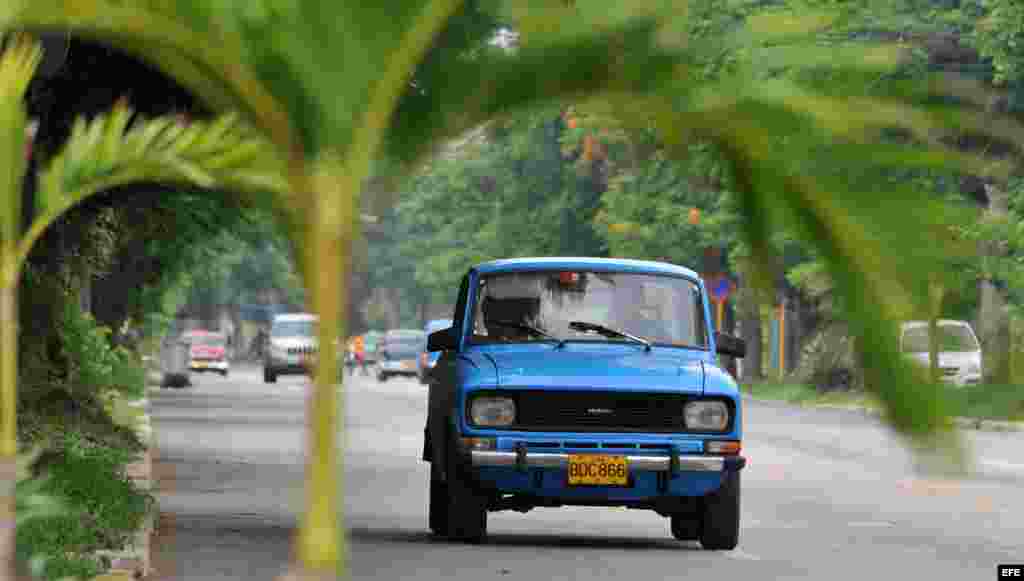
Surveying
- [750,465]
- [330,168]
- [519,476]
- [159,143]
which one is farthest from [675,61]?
[750,465]

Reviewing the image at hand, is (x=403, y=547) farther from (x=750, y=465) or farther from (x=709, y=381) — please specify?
(x=750, y=465)

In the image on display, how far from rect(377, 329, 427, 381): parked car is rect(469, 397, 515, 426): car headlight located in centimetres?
6185

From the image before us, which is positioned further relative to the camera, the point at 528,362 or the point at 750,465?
the point at 750,465

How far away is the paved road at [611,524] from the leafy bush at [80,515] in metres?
0.39

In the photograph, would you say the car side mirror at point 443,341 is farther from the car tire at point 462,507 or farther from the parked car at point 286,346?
the parked car at point 286,346

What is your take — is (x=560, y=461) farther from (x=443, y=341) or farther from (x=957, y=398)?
(x=957, y=398)

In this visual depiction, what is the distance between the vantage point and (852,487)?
23.5 m

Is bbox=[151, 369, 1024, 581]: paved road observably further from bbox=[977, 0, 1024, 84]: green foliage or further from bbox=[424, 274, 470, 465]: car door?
bbox=[977, 0, 1024, 84]: green foliage

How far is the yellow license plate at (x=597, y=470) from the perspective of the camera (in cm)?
1501

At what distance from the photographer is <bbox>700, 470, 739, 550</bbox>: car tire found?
15.5 m

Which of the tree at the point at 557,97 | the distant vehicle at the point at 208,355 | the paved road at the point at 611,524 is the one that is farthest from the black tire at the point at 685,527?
the distant vehicle at the point at 208,355

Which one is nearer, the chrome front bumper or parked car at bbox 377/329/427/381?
the chrome front bumper

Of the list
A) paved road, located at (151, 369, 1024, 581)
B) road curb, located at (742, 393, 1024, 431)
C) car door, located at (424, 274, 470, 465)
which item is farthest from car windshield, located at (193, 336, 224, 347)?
car door, located at (424, 274, 470, 465)

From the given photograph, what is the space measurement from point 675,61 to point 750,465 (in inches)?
868
